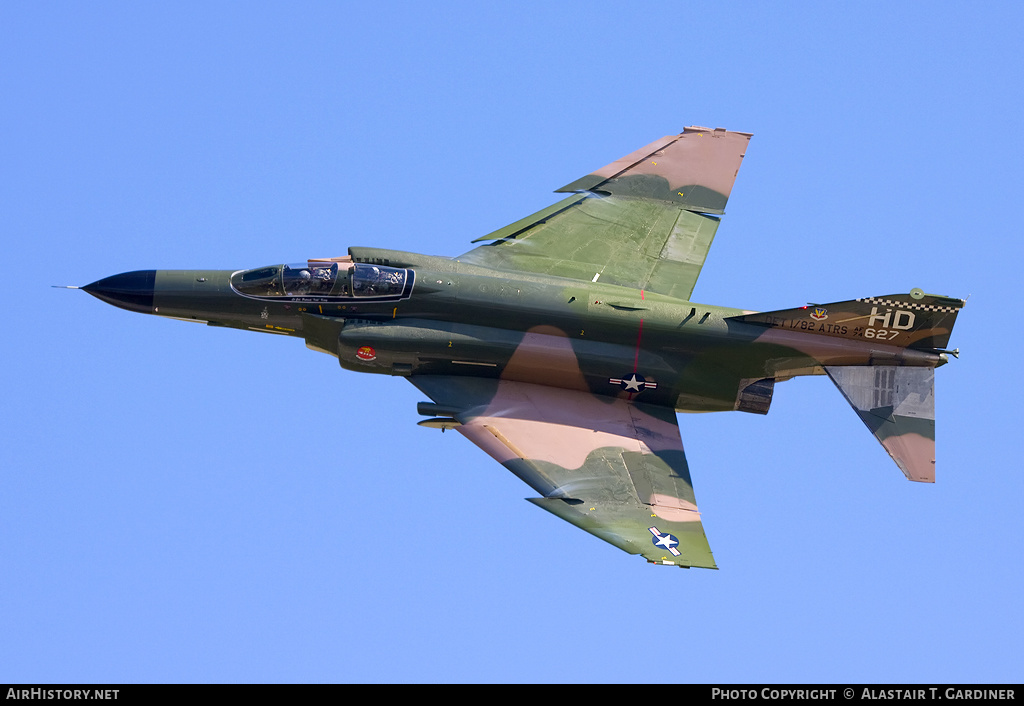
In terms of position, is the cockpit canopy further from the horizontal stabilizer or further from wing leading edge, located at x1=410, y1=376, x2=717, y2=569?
the horizontal stabilizer

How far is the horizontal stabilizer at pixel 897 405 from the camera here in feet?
91.9

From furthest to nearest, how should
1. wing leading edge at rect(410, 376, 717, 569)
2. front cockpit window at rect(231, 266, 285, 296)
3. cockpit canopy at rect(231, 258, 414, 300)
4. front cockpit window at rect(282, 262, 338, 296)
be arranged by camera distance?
front cockpit window at rect(231, 266, 285, 296) → front cockpit window at rect(282, 262, 338, 296) → cockpit canopy at rect(231, 258, 414, 300) → wing leading edge at rect(410, 376, 717, 569)

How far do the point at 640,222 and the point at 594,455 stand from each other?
21.1ft

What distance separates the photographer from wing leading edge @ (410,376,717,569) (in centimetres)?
2580

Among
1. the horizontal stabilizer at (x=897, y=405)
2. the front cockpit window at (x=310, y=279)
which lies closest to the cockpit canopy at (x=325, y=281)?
the front cockpit window at (x=310, y=279)

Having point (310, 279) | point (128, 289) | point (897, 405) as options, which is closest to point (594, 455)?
point (897, 405)

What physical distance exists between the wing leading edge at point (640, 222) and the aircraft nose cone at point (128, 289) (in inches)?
264

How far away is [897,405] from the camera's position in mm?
28250

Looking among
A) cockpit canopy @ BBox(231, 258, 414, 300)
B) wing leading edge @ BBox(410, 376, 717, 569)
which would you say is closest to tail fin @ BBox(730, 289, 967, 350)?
wing leading edge @ BBox(410, 376, 717, 569)

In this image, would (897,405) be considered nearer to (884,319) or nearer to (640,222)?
(884,319)

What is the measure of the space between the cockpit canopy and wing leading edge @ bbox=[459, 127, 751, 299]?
7.13 ft

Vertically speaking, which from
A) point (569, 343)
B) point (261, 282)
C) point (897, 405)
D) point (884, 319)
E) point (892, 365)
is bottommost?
point (897, 405)

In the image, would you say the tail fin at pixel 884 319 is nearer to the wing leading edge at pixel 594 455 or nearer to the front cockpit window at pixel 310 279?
the wing leading edge at pixel 594 455

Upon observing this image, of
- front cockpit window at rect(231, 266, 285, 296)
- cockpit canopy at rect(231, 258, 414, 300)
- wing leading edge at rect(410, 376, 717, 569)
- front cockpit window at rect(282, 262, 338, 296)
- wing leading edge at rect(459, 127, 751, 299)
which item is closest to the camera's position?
wing leading edge at rect(410, 376, 717, 569)
